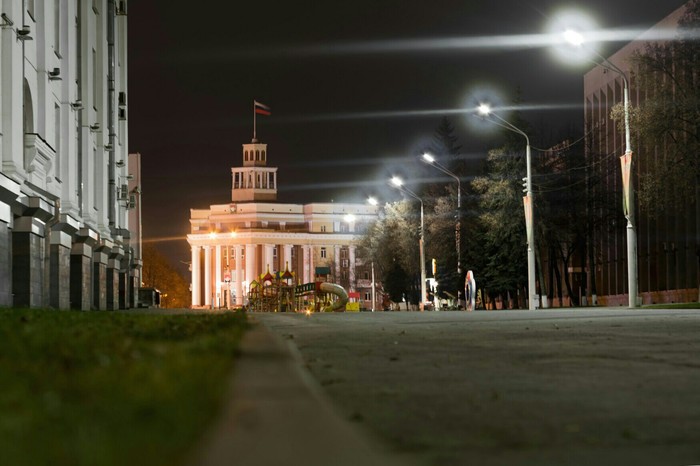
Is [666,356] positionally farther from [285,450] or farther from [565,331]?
[285,450]

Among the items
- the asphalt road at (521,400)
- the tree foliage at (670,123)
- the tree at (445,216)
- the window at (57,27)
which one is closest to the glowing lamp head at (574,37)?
the tree foliage at (670,123)

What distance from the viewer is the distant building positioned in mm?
79312

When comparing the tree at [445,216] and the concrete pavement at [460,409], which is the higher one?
the tree at [445,216]

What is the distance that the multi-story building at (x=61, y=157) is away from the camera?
31.2 meters

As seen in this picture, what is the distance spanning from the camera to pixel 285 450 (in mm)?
2865

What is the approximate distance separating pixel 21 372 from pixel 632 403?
3.23m

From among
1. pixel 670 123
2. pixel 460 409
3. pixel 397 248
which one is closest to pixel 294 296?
pixel 397 248

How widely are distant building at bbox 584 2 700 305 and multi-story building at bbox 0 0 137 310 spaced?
108ft

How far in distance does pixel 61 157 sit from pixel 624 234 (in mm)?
60241

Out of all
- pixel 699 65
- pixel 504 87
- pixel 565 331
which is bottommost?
pixel 565 331

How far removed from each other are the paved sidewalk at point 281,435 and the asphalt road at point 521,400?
0.47 metres

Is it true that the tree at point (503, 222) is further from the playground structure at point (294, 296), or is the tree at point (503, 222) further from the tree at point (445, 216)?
the playground structure at point (294, 296)

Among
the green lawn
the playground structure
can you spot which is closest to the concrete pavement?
the green lawn

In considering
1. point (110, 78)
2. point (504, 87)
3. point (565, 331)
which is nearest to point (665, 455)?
point (565, 331)
